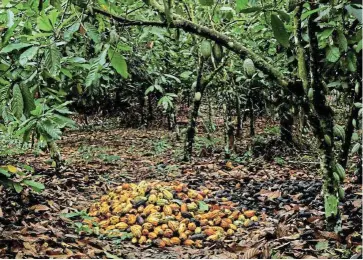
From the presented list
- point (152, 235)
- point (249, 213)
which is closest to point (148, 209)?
point (152, 235)

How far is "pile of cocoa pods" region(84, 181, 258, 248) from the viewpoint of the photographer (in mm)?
3217

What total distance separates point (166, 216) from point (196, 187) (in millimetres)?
990

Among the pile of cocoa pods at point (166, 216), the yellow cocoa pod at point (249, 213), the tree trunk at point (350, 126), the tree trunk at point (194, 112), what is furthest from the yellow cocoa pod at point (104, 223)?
the tree trunk at point (194, 112)

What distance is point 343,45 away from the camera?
1967 millimetres

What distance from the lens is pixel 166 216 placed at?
348 cm

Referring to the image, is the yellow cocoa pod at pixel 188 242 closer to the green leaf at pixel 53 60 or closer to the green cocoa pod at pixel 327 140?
the green cocoa pod at pixel 327 140

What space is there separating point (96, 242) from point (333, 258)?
161 centimetres

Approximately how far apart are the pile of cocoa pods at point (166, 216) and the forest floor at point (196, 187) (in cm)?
10

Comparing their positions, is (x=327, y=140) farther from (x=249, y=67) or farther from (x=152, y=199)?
(x=152, y=199)

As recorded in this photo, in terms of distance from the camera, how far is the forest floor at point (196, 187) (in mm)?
2486

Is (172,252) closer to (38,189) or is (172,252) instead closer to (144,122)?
(38,189)

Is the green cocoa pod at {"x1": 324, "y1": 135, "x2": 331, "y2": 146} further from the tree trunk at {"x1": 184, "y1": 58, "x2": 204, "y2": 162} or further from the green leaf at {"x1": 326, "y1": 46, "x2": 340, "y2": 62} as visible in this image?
the tree trunk at {"x1": 184, "y1": 58, "x2": 204, "y2": 162}

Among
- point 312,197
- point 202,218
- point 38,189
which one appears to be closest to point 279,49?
point 312,197

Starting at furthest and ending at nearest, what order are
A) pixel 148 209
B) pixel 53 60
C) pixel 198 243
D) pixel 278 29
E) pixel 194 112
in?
pixel 194 112 < pixel 148 209 < pixel 198 243 < pixel 53 60 < pixel 278 29
